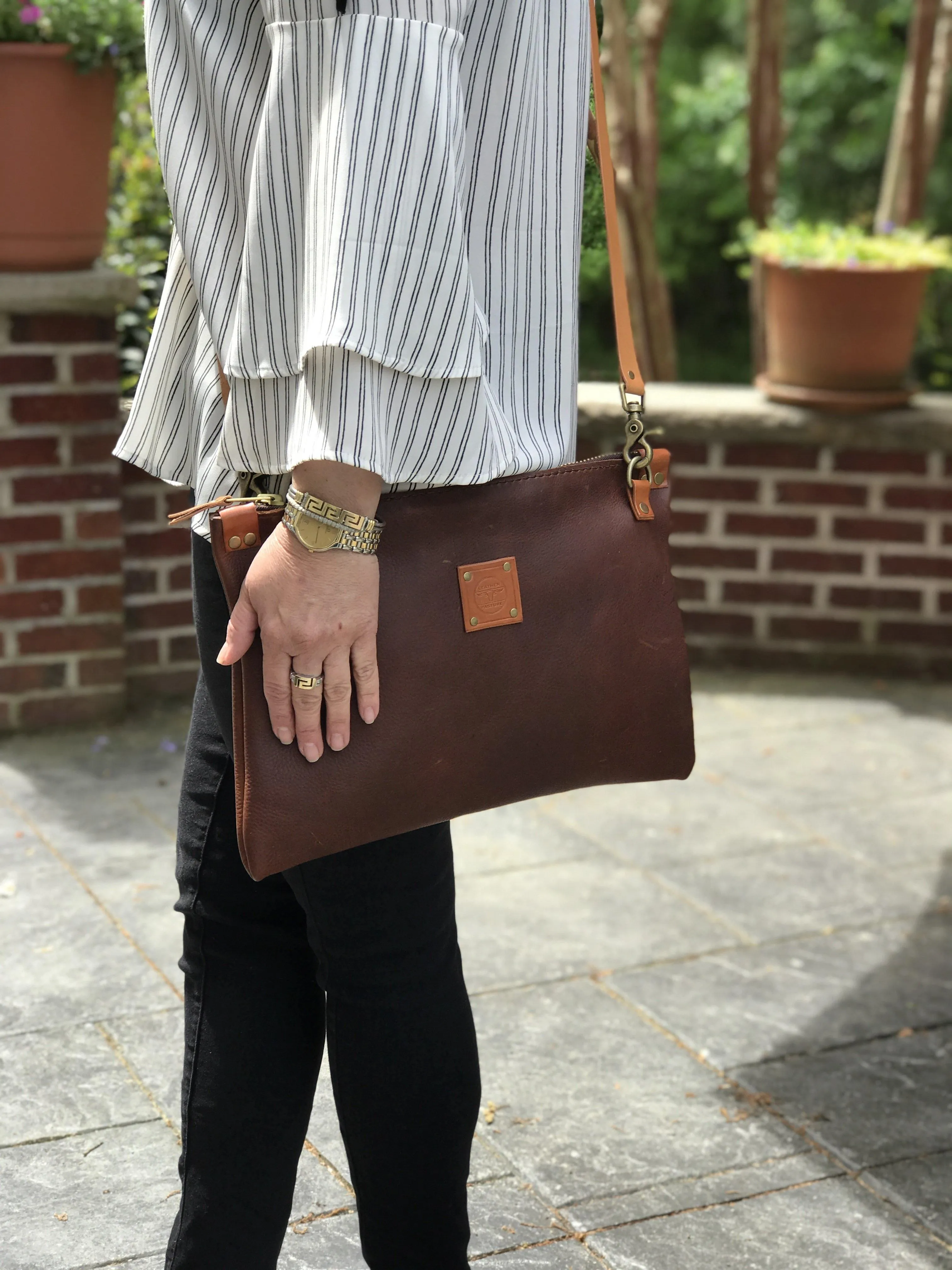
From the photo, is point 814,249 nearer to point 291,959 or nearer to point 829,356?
point 829,356

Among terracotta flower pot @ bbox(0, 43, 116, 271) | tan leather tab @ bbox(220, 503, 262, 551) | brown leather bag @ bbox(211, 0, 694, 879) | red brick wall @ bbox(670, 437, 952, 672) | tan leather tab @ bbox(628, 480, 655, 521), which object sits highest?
terracotta flower pot @ bbox(0, 43, 116, 271)

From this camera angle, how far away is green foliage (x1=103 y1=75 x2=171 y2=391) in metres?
3.79

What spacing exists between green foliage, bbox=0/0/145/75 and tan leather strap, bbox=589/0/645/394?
6.49 ft

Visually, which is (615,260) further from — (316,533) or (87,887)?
(87,887)

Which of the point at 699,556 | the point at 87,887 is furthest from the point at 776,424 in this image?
the point at 87,887

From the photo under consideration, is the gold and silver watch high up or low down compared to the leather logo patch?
up

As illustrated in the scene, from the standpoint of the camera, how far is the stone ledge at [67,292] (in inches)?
127

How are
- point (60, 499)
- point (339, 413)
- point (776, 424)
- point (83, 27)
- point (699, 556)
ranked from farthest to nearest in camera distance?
point (699, 556) < point (776, 424) < point (60, 499) < point (83, 27) < point (339, 413)

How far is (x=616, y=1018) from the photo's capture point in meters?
2.35

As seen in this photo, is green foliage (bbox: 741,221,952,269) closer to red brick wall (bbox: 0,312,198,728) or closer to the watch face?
red brick wall (bbox: 0,312,198,728)

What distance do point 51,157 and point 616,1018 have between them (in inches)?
85.8

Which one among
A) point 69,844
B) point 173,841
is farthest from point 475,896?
point 69,844

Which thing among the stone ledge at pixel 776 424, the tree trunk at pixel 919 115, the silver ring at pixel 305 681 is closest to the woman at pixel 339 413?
the silver ring at pixel 305 681

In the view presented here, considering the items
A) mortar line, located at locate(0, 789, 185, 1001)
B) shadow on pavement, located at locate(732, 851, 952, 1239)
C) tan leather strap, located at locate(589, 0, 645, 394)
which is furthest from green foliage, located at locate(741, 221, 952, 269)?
tan leather strap, located at locate(589, 0, 645, 394)
